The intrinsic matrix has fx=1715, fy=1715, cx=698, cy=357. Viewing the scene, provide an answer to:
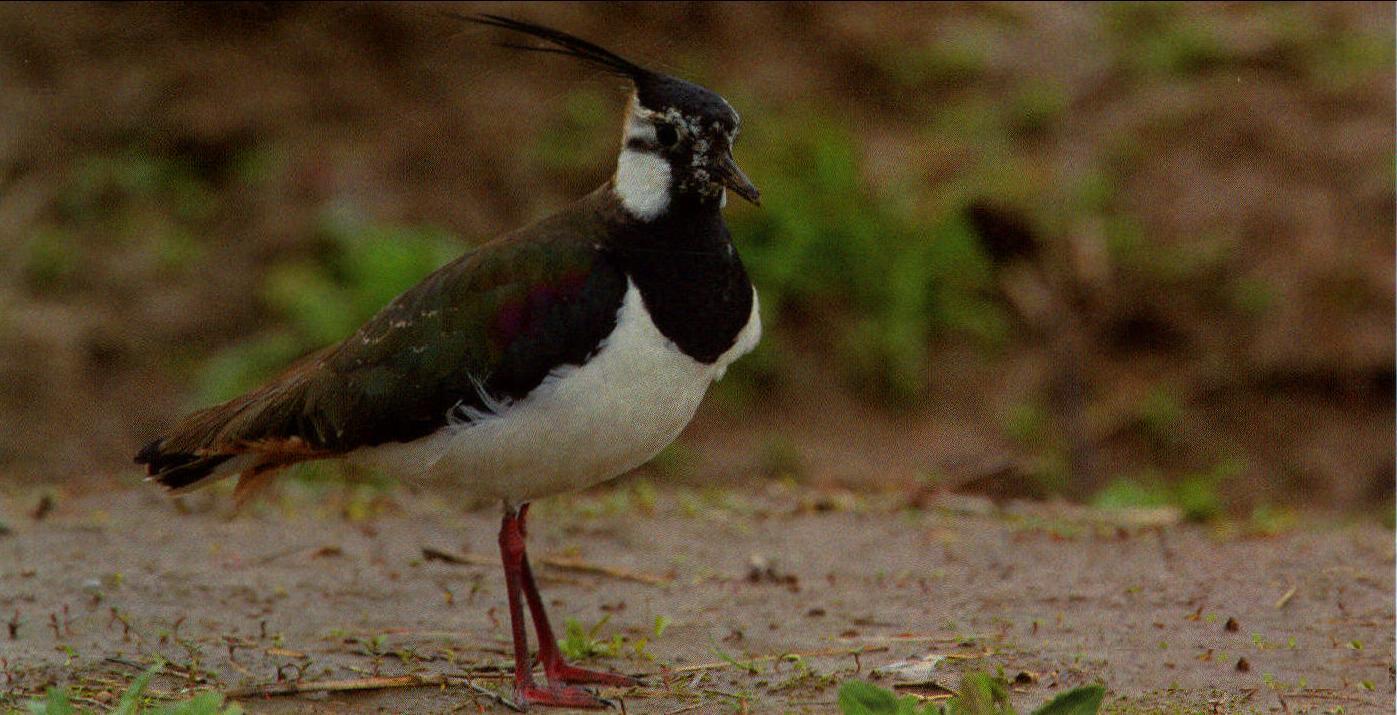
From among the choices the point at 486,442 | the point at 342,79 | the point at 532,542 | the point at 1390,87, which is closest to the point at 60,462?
the point at 342,79

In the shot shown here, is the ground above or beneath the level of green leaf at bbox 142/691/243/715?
above

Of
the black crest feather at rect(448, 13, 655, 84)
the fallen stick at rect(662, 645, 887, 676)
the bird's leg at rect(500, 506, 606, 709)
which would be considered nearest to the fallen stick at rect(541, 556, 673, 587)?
the fallen stick at rect(662, 645, 887, 676)

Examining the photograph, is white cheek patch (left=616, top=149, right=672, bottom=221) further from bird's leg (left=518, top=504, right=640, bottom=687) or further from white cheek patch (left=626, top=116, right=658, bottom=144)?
bird's leg (left=518, top=504, right=640, bottom=687)

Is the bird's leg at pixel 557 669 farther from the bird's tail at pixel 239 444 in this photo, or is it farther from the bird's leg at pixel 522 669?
the bird's tail at pixel 239 444

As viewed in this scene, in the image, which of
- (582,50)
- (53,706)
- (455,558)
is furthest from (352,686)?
(582,50)

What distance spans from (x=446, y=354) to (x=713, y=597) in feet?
4.70

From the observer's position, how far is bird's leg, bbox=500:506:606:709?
4.15 metres

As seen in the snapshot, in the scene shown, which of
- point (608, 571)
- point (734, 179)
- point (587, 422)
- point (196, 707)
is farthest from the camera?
point (608, 571)

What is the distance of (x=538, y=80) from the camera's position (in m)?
8.95

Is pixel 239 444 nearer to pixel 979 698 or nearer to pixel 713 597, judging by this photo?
pixel 713 597

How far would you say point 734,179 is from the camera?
13.6 feet

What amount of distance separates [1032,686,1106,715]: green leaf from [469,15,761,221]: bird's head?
1.40 m

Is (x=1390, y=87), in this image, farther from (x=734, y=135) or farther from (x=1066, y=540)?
(x=734, y=135)

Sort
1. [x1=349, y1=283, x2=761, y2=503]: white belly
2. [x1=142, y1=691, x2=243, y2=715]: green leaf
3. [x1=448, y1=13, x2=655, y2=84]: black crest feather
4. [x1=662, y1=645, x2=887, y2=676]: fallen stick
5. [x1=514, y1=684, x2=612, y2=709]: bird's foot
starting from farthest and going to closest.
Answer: [x1=662, y1=645, x2=887, y2=676]: fallen stick, [x1=448, y1=13, x2=655, y2=84]: black crest feather, [x1=514, y1=684, x2=612, y2=709]: bird's foot, [x1=349, y1=283, x2=761, y2=503]: white belly, [x1=142, y1=691, x2=243, y2=715]: green leaf
